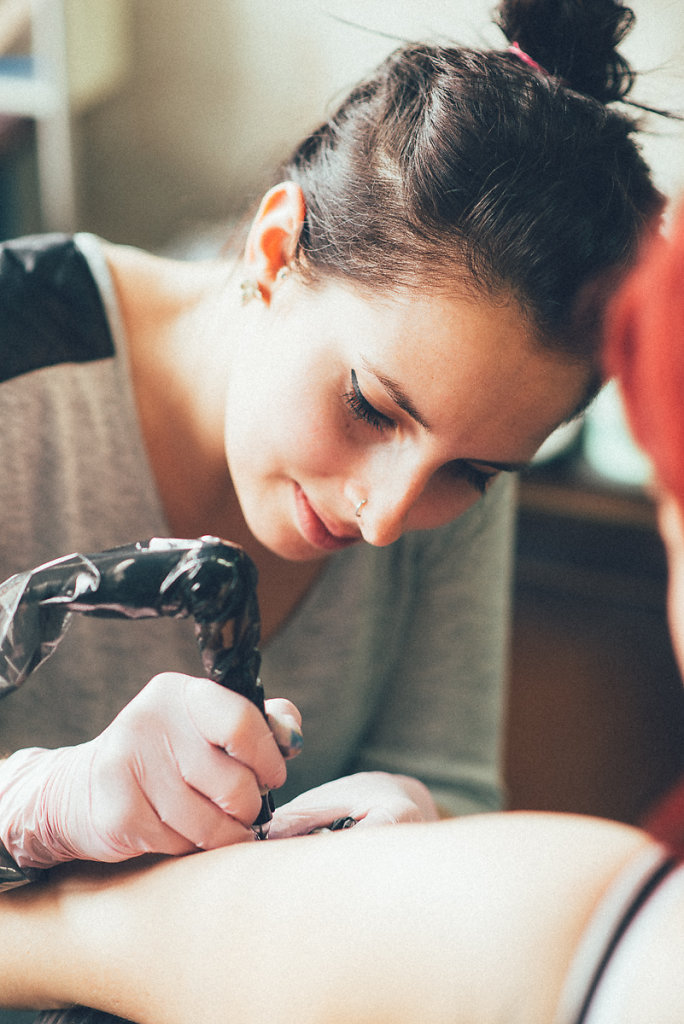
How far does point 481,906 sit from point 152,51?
1.50m

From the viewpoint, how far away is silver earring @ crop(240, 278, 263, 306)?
24.3 inches

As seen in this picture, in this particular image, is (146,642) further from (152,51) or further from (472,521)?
(152,51)

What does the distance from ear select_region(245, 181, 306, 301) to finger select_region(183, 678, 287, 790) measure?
311 mm

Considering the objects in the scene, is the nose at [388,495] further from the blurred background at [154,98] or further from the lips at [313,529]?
the blurred background at [154,98]

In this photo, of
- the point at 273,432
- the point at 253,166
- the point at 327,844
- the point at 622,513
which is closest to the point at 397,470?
the point at 273,432

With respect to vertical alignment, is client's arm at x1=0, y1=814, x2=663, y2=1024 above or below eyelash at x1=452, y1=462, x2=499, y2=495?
below

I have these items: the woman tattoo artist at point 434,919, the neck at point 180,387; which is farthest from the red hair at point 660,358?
the neck at point 180,387

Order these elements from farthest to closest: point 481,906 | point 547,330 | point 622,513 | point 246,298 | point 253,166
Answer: point 253,166 < point 622,513 < point 246,298 < point 547,330 < point 481,906

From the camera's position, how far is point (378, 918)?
36cm

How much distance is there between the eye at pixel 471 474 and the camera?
55 cm

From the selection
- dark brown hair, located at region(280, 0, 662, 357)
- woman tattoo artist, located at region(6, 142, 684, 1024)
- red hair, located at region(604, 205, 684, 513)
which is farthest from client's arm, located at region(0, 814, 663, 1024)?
dark brown hair, located at region(280, 0, 662, 357)

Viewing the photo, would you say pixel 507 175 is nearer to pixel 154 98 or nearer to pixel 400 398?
pixel 400 398

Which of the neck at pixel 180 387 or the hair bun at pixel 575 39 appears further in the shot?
the neck at pixel 180 387

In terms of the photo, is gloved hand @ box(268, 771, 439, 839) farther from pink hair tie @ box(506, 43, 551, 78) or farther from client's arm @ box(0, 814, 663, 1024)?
pink hair tie @ box(506, 43, 551, 78)
